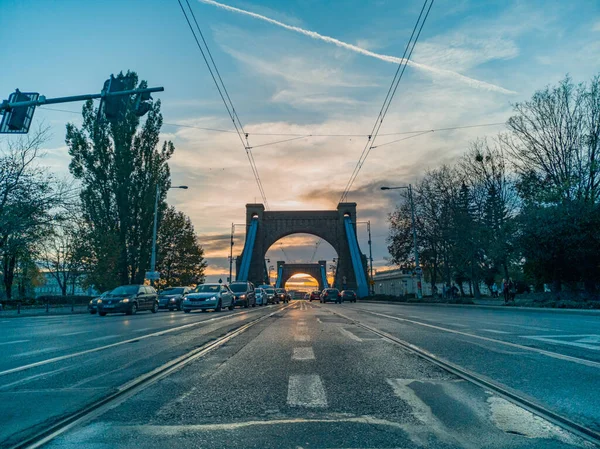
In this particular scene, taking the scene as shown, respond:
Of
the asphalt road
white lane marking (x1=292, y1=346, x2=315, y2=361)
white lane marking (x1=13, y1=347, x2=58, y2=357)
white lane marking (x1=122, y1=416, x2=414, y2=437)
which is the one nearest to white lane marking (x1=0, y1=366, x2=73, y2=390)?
the asphalt road

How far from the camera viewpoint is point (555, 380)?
529 cm

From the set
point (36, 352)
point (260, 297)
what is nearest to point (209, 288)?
point (260, 297)

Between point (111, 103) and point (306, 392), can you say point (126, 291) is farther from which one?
point (306, 392)

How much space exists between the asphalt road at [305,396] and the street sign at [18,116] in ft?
22.5

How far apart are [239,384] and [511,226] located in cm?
2871

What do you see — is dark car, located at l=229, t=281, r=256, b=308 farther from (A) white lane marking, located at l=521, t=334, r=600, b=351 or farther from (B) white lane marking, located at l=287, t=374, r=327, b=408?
(B) white lane marking, located at l=287, t=374, r=327, b=408

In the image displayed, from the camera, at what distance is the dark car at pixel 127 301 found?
23359 millimetres

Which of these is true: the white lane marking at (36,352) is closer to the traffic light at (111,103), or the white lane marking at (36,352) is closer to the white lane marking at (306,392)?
the white lane marking at (306,392)

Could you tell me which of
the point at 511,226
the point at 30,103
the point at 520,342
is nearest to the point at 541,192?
the point at 511,226

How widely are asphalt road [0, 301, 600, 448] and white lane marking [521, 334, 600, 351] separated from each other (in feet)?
1.06

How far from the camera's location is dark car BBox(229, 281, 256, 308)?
114 feet

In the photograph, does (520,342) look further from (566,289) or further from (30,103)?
(566,289)

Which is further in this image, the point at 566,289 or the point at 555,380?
the point at 566,289

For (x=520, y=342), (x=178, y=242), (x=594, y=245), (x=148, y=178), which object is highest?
(x=148, y=178)
